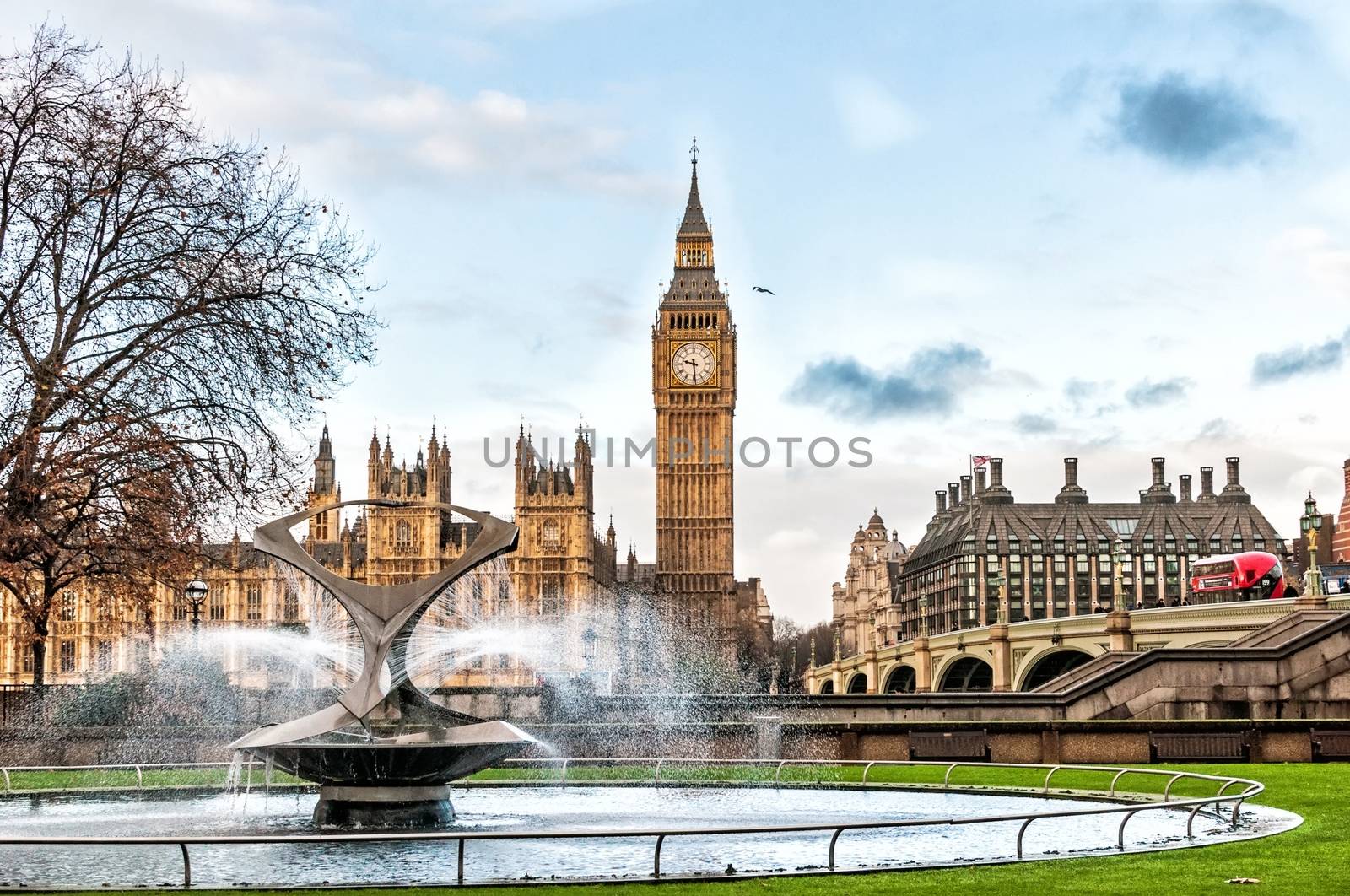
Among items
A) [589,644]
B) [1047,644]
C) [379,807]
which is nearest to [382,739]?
[379,807]

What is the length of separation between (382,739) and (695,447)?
4459 inches

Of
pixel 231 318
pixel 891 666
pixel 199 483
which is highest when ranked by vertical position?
pixel 231 318

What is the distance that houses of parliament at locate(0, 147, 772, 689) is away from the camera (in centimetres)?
9606

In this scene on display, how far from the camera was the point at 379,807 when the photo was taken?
16953 millimetres

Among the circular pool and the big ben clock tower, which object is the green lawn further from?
the big ben clock tower

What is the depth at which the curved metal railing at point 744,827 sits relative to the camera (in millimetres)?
12328

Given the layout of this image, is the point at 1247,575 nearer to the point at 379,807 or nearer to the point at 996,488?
the point at 379,807

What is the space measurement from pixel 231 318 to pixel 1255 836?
16.5m

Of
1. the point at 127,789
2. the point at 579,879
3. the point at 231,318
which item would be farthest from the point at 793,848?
the point at 231,318

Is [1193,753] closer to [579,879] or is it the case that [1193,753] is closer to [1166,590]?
[579,879]

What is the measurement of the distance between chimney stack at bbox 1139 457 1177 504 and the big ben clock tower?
159 feet

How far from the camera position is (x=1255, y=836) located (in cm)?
1493

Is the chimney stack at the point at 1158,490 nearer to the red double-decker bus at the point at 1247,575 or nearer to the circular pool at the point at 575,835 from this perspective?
the red double-decker bus at the point at 1247,575

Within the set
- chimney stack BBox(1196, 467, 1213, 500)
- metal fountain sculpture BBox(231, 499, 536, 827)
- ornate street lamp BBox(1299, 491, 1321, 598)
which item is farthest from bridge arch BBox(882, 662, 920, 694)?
metal fountain sculpture BBox(231, 499, 536, 827)
